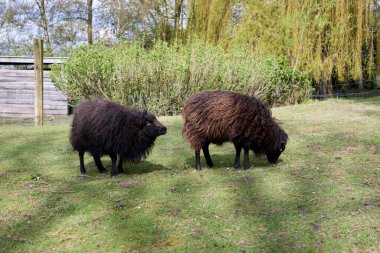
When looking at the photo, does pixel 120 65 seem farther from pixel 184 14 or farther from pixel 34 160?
pixel 184 14

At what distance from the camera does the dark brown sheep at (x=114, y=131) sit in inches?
255

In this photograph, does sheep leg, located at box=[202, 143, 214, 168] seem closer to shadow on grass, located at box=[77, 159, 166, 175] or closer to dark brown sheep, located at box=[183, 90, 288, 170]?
dark brown sheep, located at box=[183, 90, 288, 170]

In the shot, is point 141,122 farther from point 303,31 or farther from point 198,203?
point 303,31

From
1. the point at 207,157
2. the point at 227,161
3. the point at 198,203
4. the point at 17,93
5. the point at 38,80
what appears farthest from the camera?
the point at 17,93

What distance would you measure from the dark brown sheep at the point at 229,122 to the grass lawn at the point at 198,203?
45 cm

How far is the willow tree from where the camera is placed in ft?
56.7

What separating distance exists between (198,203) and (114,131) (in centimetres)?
214

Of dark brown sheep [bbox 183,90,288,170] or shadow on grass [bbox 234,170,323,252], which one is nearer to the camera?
shadow on grass [bbox 234,170,323,252]

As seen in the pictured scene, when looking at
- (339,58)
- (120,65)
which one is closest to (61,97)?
(120,65)

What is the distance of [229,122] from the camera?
656cm

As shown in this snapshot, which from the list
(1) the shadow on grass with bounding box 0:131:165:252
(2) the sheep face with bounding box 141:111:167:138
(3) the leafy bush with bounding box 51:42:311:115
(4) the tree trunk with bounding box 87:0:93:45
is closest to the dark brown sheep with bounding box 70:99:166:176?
(2) the sheep face with bounding box 141:111:167:138

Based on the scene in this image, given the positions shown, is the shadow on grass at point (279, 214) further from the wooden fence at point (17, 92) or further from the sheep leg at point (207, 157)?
the wooden fence at point (17, 92)

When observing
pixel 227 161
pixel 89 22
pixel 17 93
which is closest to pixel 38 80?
pixel 17 93

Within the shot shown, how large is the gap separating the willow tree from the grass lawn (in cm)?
997
